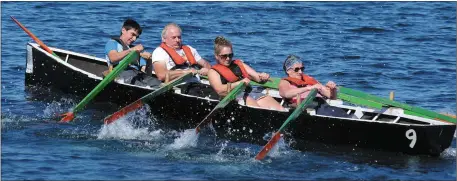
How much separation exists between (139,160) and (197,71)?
2044 mm

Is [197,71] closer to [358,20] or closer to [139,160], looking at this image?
[139,160]

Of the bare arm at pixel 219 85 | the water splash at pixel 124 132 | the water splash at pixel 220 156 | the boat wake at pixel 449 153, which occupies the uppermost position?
the bare arm at pixel 219 85

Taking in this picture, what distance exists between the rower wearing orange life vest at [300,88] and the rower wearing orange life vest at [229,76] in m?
0.27

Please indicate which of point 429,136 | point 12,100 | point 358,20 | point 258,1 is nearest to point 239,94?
point 429,136

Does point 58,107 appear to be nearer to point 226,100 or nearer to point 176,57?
point 176,57

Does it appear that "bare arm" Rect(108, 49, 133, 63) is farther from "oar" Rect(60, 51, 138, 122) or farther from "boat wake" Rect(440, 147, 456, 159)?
"boat wake" Rect(440, 147, 456, 159)

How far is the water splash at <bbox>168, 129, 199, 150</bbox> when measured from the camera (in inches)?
503

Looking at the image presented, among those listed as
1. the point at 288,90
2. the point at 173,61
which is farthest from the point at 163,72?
the point at 288,90

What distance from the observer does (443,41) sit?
21.0 metres

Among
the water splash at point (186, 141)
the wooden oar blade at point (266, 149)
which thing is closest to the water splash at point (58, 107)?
the water splash at point (186, 141)

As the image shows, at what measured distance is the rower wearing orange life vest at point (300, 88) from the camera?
1259 cm

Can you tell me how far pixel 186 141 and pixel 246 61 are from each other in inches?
249

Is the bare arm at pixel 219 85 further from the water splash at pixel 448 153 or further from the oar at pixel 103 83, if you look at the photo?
the water splash at pixel 448 153

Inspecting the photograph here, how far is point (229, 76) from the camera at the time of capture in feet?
43.1
